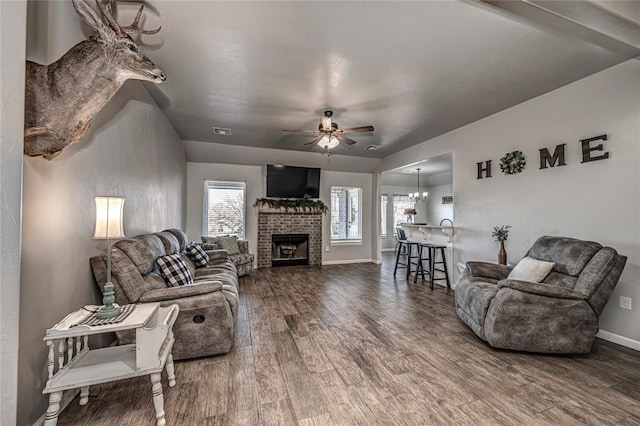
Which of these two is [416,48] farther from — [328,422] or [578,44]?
[328,422]

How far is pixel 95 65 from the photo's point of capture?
1.58m

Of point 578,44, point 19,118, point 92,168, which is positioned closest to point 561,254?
point 578,44

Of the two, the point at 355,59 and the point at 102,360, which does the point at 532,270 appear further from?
the point at 102,360

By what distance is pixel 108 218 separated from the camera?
171 cm

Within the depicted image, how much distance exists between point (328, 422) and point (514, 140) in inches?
161

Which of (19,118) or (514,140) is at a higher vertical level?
(514,140)

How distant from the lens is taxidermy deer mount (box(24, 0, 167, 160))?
4.71ft

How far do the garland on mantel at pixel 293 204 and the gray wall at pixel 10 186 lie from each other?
533 cm

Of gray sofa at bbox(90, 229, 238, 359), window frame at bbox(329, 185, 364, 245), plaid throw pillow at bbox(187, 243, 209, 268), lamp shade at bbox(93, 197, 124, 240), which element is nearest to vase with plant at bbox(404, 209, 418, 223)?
window frame at bbox(329, 185, 364, 245)

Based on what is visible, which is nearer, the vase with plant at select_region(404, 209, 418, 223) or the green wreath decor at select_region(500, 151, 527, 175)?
the green wreath decor at select_region(500, 151, 527, 175)

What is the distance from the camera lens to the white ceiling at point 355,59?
6.42 ft

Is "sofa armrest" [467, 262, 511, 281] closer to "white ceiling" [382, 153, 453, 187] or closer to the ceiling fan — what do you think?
the ceiling fan

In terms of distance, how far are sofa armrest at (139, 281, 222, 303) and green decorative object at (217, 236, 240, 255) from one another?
10.4 feet

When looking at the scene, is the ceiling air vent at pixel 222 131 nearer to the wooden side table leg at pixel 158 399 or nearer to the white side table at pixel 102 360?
the white side table at pixel 102 360
